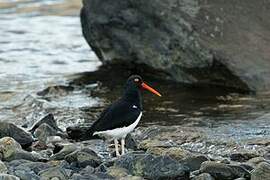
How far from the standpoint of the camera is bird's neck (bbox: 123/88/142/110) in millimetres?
10030

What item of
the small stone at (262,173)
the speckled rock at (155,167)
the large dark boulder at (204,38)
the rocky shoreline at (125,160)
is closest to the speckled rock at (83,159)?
the rocky shoreline at (125,160)

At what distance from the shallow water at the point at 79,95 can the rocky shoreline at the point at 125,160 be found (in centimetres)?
110

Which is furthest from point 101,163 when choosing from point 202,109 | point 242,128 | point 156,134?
point 202,109

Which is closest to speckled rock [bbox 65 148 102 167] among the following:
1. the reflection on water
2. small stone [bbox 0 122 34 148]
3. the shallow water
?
small stone [bbox 0 122 34 148]

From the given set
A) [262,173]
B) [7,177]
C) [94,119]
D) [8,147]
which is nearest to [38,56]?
[94,119]

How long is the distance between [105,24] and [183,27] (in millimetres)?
1955

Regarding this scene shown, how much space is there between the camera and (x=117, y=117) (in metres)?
9.63

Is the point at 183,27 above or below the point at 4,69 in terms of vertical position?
above

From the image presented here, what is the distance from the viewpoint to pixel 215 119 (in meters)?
12.2

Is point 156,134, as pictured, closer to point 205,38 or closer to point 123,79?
point 205,38

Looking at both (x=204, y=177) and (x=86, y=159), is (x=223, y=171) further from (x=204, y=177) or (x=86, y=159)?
(x=86, y=159)

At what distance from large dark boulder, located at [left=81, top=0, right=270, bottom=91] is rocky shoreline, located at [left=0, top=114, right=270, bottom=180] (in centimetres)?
294

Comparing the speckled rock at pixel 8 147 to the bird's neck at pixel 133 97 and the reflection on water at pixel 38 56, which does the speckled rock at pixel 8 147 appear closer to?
the bird's neck at pixel 133 97

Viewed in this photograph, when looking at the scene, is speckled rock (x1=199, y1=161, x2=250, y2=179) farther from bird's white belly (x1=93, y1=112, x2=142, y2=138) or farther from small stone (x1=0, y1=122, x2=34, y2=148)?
small stone (x1=0, y1=122, x2=34, y2=148)
